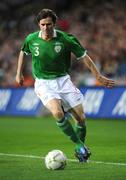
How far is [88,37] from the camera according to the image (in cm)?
2870

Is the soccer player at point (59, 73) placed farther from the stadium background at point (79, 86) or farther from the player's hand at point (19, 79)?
the stadium background at point (79, 86)

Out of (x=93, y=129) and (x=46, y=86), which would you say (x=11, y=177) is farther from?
(x=93, y=129)

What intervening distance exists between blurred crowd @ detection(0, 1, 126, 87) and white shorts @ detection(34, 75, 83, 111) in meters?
15.4

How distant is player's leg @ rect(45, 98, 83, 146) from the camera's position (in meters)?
10.2

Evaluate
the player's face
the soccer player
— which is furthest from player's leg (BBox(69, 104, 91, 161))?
the player's face

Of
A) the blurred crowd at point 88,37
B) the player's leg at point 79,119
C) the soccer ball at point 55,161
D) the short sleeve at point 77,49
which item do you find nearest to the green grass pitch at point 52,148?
the soccer ball at point 55,161

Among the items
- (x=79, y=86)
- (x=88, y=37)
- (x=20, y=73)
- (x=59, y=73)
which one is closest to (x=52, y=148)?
(x=20, y=73)

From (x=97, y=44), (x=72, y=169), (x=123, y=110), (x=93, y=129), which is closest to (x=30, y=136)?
(x=93, y=129)

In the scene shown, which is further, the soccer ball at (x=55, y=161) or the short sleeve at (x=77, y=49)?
the short sleeve at (x=77, y=49)

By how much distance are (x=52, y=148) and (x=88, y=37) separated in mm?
16131

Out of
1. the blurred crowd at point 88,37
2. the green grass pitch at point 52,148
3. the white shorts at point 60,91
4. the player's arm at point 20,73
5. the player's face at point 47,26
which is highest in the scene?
the player's face at point 47,26

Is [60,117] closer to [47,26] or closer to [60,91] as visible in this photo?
[60,91]

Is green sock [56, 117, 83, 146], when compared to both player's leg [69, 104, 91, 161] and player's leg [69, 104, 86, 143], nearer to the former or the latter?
player's leg [69, 104, 91, 161]

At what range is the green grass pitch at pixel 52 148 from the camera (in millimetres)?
8844
